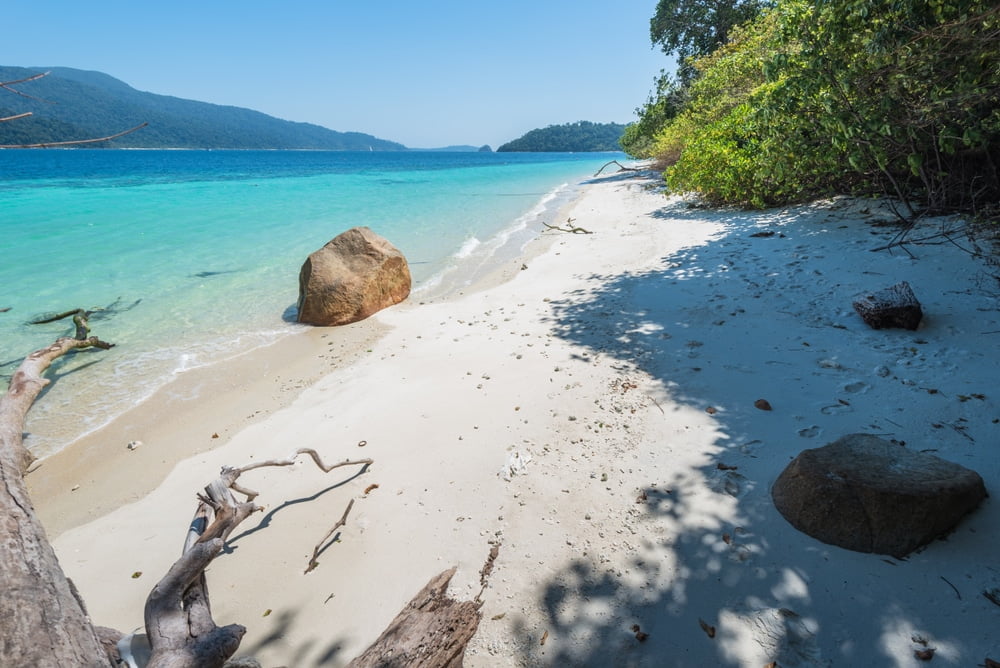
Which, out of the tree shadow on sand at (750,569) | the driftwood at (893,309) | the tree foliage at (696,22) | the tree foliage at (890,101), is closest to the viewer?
the tree shadow on sand at (750,569)

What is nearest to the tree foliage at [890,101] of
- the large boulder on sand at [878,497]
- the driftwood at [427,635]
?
the large boulder on sand at [878,497]

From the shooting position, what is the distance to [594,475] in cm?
368

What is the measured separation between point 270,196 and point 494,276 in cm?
2661

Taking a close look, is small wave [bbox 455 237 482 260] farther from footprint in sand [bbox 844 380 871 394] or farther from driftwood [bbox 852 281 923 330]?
footprint in sand [bbox 844 380 871 394]

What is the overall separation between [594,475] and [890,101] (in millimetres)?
6030

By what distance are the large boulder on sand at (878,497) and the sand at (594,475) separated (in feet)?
0.32

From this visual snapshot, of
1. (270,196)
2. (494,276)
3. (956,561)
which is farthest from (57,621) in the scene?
(270,196)

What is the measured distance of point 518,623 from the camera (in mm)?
2650

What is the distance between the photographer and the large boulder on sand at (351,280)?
8430 millimetres

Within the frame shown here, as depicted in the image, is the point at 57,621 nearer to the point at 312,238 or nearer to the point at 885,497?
the point at 885,497

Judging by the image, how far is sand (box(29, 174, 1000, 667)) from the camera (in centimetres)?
252

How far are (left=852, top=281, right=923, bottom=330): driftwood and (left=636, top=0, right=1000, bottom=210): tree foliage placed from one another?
193 centimetres

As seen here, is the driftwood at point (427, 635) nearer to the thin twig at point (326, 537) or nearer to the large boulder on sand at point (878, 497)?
the thin twig at point (326, 537)

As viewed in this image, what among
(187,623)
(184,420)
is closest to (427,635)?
(187,623)
